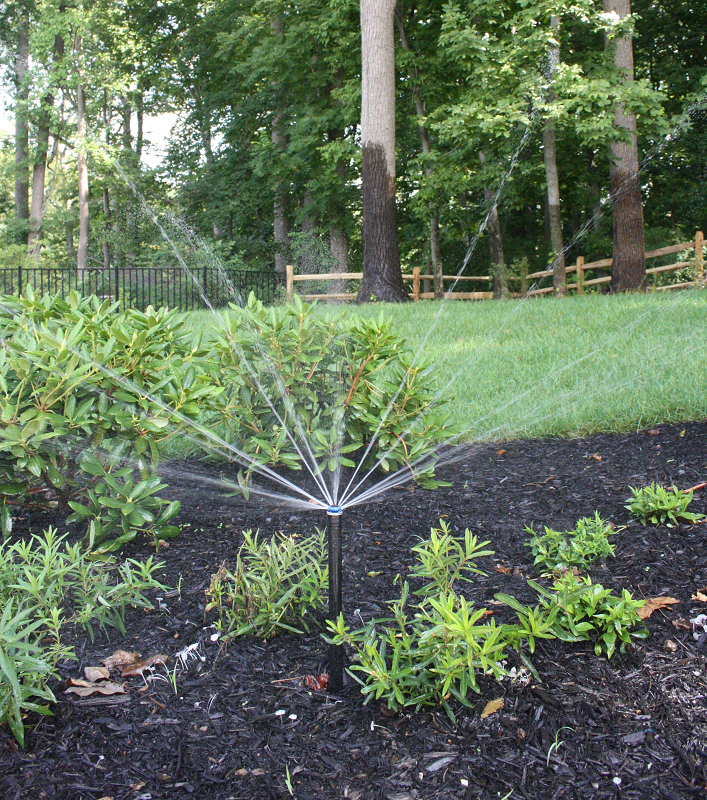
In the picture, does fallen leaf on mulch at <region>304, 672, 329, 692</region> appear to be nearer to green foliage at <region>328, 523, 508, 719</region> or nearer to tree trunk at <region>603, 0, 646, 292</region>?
green foliage at <region>328, 523, 508, 719</region>

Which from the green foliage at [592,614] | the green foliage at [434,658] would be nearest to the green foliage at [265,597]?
the green foliage at [434,658]

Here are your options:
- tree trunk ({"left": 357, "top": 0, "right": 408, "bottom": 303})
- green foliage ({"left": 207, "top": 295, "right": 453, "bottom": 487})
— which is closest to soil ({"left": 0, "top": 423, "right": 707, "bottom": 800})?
green foliage ({"left": 207, "top": 295, "right": 453, "bottom": 487})

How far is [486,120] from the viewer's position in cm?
1051

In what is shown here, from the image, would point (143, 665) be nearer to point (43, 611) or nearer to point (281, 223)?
point (43, 611)

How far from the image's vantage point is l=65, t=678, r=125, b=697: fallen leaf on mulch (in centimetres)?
188

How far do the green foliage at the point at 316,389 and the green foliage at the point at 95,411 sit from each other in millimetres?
295

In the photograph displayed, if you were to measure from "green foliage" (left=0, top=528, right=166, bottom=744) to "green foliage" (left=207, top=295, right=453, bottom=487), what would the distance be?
3.05 ft

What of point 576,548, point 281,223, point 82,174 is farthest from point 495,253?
point 576,548

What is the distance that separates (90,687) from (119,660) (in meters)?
0.14

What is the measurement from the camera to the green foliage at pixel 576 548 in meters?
2.40

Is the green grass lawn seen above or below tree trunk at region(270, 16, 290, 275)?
below

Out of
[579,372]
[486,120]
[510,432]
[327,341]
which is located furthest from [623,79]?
[327,341]

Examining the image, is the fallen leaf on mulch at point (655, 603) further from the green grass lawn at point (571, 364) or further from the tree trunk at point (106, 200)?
the tree trunk at point (106, 200)

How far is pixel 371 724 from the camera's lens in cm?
177
